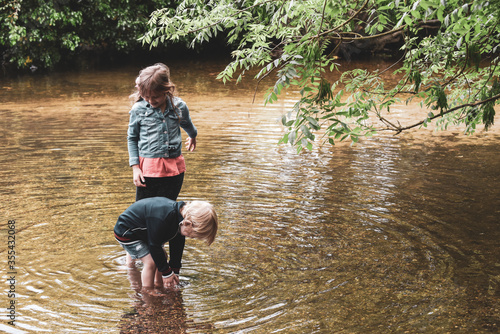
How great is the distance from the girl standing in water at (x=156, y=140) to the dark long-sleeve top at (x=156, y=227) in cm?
40

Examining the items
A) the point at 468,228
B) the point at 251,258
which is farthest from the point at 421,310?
the point at 468,228

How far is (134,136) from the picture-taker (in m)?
4.59

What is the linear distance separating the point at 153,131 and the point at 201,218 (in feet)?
3.26

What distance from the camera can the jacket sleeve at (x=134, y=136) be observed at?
454 cm

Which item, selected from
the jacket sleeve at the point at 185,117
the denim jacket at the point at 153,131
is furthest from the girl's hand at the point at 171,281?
the jacket sleeve at the point at 185,117

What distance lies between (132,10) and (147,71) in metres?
17.0

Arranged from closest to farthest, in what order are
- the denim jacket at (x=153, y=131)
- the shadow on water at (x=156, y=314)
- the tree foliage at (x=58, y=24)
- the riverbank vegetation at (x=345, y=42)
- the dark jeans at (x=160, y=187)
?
the shadow on water at (x=156, y=314)
the denim jacket at (x=153, y=131)
the dark jeans at (x=160, y=187)
the riverbank vegetation at (x=345, y=42)
the tree foliage at (x=58, y=24)

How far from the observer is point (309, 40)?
489 cm

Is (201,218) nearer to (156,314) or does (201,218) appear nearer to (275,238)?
(156,314)

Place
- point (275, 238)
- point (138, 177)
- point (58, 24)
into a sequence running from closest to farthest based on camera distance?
point (138, 177)
point (275, 238)
point (58, 24)

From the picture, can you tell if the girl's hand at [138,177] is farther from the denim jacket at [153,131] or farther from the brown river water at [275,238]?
the brown river water at [275,238]

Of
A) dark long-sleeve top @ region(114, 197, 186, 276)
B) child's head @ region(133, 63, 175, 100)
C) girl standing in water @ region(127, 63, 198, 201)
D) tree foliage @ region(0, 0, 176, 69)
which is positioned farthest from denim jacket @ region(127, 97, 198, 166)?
tree foliage @ region(0, 0, 176, 69)

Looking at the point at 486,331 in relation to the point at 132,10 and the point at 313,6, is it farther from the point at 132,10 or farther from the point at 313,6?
the point at 132,10

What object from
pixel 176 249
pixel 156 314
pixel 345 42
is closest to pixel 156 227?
pixel 176 249
